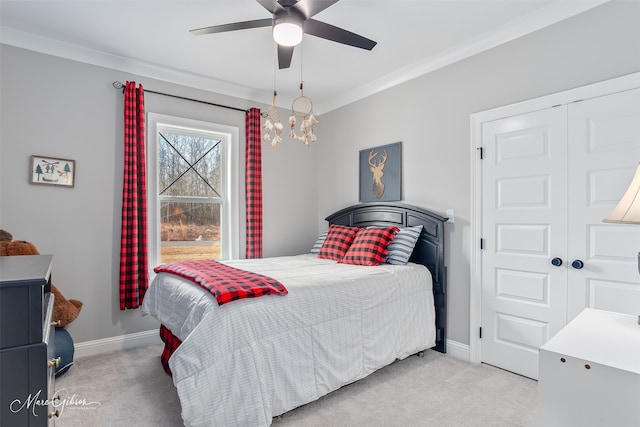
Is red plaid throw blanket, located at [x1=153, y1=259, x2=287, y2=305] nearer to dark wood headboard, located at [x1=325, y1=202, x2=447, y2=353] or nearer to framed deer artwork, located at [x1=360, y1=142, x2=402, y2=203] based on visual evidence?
dark wood headboard, located at [x1=325, y1=202, x2=447, y2=353]

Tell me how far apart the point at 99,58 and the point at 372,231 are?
2.97 meters

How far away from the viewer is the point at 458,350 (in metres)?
2.97

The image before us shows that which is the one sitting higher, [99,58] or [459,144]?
[99,58]

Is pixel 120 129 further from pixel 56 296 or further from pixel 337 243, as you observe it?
pixel 337 243

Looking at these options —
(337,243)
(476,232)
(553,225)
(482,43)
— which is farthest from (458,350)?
(482,43)

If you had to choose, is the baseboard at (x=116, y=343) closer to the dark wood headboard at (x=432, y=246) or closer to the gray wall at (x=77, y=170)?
the gray wall at (x=77, y=170)

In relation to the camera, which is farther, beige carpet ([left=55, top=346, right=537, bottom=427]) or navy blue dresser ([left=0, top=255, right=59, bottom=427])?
beige carpet ([left=55, top=346, right=537, bottom=427])

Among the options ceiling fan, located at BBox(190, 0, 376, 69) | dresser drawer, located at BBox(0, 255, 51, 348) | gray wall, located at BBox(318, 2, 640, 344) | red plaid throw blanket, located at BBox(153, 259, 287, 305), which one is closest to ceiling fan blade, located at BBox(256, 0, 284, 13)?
ceiling fan, located at BBox(190, 0, 376, 69)

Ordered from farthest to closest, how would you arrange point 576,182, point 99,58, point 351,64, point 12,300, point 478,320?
point 351,64
point 99,58
point 478,320
point 576,182
point 12,300

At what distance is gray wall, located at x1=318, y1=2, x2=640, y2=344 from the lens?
2.21 m

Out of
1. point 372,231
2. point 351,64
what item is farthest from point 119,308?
point 351,64

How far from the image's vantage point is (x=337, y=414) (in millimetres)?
2086

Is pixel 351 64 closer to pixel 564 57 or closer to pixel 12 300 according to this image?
pixel 564 57

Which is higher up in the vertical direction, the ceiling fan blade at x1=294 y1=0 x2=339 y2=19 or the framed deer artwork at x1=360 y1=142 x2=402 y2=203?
the ceiling fan blade at x1=294 y1=0 x2=339 y2=19
